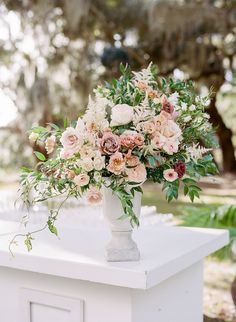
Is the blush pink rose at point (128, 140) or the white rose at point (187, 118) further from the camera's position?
the white rose at point (187, 118)

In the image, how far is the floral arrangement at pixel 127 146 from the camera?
1371mm

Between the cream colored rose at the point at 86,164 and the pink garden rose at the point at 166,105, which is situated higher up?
the pink garden rose at the point at 166,105

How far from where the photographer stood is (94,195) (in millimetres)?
1425

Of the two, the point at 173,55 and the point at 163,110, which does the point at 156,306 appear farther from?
the point at 173,55

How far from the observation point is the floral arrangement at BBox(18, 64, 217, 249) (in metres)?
1.37

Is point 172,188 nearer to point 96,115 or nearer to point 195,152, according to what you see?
point 195,152

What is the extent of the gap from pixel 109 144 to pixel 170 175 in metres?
0.17

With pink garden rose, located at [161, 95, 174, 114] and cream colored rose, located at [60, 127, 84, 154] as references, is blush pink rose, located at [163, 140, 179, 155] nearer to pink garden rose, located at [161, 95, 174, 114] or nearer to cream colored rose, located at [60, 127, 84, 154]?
pink garden rose, located at [161, 95, 174, 114]

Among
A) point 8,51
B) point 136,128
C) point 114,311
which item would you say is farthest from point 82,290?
point 8,51

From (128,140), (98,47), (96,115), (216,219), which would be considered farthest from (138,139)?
(98,47)

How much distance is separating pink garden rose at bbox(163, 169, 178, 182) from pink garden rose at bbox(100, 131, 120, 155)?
142 millimetres

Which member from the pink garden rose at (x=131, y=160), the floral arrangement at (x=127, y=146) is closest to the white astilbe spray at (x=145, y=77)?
the floral arrangement at (x=127, y=146)

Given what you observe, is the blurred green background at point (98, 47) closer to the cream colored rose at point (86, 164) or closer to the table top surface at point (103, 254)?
the table top surface at point (103, 254)

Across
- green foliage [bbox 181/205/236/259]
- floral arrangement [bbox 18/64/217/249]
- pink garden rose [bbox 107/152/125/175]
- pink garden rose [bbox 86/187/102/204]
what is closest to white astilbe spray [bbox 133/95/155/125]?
floral arrangement [bbox 18/64/217/249]
